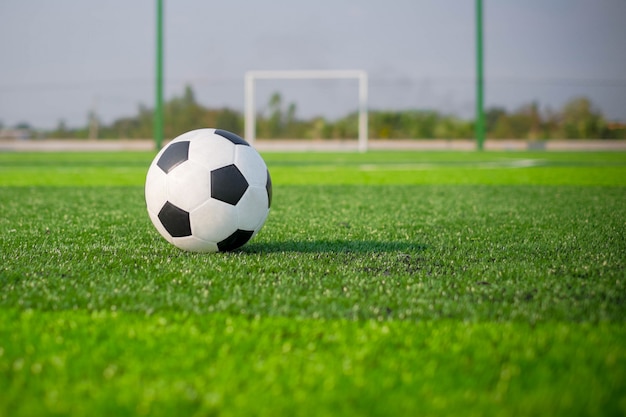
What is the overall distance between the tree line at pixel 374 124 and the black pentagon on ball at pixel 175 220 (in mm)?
30722

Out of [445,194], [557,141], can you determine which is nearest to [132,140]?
[557,141]

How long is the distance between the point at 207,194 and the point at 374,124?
1290 inches

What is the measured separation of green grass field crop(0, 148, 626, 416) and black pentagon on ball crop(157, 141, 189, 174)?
0.53 m

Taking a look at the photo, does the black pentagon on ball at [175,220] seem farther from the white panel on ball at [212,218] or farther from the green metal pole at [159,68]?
the green metal pole at [159,68]

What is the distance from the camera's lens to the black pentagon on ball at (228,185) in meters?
3.43

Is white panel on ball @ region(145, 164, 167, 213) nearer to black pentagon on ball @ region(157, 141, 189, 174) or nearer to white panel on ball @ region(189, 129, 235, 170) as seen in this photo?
black pentagon on ball @ region(157, 141, 189, 174)

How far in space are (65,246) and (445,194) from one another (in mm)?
5139

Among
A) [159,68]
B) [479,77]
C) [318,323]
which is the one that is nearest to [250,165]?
[318,323]

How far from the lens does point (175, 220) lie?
3449mm

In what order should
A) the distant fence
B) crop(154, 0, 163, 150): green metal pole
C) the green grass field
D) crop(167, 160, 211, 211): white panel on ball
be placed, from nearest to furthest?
the green grass field
crop(167, 160, 211, 211): white panel on ball
crop(154, 0, 163, 150): green metal pole
the distant fence

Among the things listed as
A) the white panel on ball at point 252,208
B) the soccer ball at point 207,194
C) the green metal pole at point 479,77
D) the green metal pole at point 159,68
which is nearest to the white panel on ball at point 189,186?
the soccer ball at point 207,194

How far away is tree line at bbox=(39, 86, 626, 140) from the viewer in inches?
1337

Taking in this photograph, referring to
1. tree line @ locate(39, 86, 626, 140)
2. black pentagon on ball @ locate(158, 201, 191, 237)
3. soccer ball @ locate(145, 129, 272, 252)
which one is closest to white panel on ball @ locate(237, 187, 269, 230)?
soccer ball @ locate(145, 129, 272, 252)

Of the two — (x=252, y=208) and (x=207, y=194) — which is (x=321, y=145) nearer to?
(x=252, y=208)
